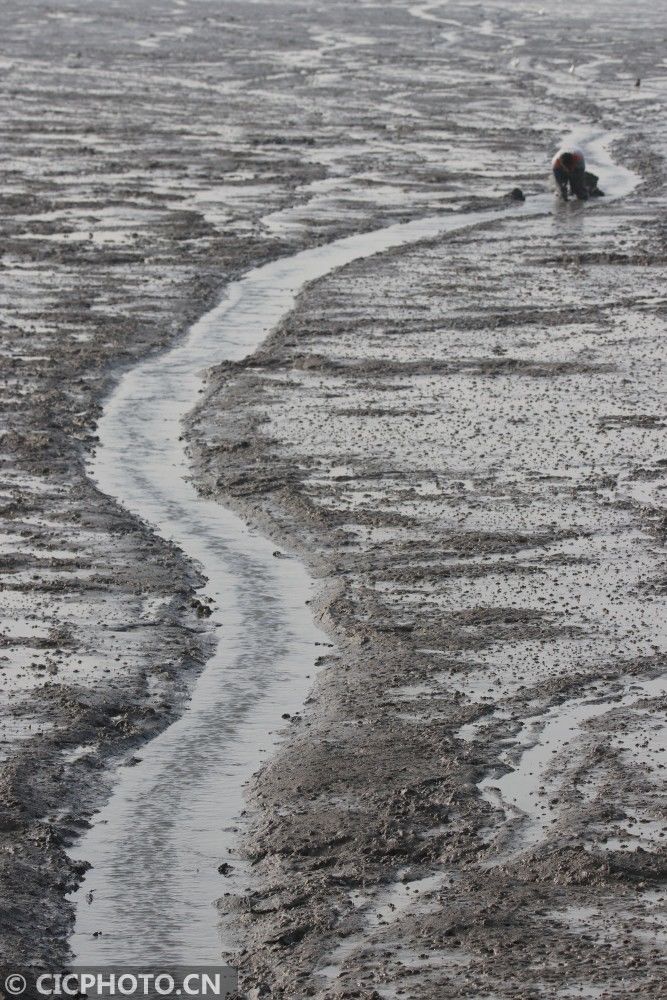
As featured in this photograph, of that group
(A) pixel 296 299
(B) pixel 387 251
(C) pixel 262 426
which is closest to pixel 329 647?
(C) pixel 262 426

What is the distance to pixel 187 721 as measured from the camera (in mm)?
8633

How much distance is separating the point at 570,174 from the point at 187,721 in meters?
20.4

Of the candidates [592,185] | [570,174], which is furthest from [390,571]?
[592,185]

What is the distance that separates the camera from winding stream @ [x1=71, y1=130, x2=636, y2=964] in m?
6.71

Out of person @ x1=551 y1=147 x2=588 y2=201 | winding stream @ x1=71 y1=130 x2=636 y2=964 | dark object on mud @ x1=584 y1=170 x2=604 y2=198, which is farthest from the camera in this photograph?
dark object on mud @ x1=584 y1=170 x2=604 y2=198

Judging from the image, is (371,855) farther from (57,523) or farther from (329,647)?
(57,523)

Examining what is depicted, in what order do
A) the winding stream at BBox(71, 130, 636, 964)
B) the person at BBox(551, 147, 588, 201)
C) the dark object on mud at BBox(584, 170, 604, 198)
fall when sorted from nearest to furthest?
1. the winding stream at BBox(71, 130, 636, 964)
2. the person at BBox(551, 147, 588, 201)
3. the dark object on mud at BBox(584, 170, 604, 198)

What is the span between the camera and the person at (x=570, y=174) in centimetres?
2745

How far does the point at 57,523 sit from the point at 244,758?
3.74 metres

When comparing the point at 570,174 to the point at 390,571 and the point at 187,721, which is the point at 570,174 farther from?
the point at 187,721

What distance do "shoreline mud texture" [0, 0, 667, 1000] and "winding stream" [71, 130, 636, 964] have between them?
0.14 meters

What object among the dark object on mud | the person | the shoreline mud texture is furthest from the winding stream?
the dark object on mud

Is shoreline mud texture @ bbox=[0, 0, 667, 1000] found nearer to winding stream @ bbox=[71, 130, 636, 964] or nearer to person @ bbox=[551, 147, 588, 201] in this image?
winding stream @ bbox=[71, 130, 636, 964]

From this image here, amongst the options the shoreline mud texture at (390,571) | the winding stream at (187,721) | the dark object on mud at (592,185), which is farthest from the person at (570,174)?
the winding stream at (187,721)
